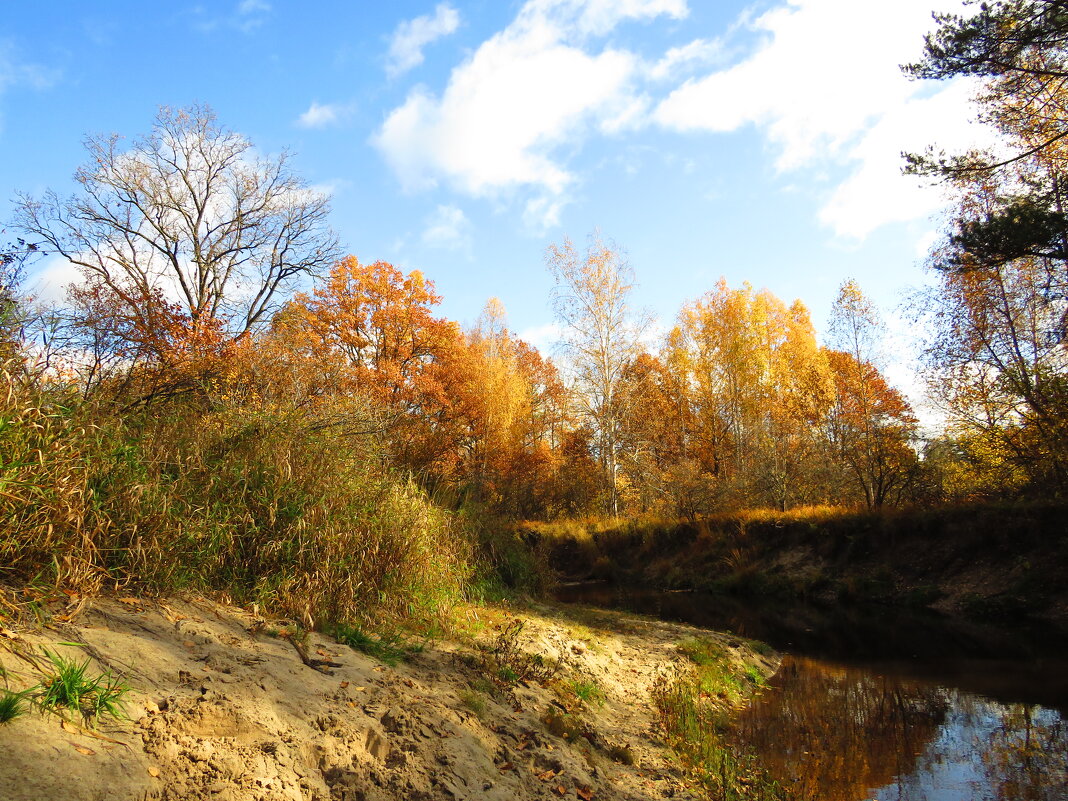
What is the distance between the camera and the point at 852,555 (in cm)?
1983

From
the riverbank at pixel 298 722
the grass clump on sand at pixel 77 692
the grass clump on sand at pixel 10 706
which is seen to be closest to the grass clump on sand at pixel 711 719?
the riverbank at pixel 298 722

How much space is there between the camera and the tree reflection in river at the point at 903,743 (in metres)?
5.92

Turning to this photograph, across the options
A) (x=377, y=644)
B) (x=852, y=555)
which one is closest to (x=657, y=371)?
(x=852, y=555)

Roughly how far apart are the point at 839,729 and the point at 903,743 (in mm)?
678

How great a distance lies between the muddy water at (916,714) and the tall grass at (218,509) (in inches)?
176

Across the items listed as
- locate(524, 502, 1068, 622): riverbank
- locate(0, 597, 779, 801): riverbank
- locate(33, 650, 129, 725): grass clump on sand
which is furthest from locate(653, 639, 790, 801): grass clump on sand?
locate(524, 502, 1068, 622): riverbank

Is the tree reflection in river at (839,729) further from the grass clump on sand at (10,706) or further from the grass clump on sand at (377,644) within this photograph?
the grass clump on sand at (10,706)

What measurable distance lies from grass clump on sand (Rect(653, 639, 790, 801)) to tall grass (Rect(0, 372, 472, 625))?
3037mm

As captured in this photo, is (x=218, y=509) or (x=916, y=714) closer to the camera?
(x=218, y=509)

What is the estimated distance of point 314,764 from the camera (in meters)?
3.78

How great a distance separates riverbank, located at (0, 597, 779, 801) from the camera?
301 centimetres

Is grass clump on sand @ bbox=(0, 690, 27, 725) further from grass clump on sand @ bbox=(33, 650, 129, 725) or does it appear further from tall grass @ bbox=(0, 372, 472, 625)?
tall grass @ bbox=(0, 372, 472, 625)

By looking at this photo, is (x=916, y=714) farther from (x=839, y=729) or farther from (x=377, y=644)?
Result: (x=377, y=644)

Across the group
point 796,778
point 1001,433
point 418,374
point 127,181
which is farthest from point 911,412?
point 127,181
